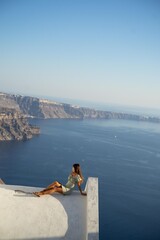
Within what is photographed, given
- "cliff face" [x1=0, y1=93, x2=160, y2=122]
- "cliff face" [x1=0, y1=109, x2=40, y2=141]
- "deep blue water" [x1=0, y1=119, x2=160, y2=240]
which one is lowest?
"deep blue water" [x1=0, y1=119, x2=160, y2=240]

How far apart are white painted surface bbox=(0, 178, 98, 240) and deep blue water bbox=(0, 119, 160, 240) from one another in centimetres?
1912

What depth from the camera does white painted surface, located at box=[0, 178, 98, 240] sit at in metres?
5.63

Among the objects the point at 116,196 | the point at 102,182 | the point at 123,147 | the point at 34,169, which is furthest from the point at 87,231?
the point at 123,147

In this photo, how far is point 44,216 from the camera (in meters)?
5.98

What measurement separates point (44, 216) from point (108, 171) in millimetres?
41449

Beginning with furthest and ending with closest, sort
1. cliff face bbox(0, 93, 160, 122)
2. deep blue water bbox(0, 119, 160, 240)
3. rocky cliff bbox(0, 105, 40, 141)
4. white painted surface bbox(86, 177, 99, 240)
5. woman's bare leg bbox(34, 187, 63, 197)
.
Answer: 1. cliff face bbox(0, 93, 160, 122)
2. rocky cliff bbox(0, 105, 40, 141)
3. deep blue water bbox(0, 119, 160, 240)
4. woman's bare leg bbox(34, 187, 63, 197)
5. white painted surface bbox(86, 177, 99, 240)

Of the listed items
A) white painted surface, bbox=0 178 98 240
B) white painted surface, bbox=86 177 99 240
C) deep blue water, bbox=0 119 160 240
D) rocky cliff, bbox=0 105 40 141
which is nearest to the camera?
white painted surface, bbox=86 177 99 240

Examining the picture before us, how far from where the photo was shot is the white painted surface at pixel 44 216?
5.63 meters

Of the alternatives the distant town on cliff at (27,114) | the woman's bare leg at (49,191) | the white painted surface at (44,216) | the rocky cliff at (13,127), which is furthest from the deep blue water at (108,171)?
the white painted surface at (44,216)

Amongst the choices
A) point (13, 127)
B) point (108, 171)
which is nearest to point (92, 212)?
point (108, 171)

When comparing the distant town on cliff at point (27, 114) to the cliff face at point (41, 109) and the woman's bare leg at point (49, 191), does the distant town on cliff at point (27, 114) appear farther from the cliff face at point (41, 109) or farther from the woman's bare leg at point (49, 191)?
the woman's bare leg at point (49, 191)

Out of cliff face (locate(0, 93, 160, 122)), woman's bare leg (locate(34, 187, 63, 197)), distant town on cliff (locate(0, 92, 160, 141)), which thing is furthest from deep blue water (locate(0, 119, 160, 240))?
cliff face (locate(0, 93, 160, 122))

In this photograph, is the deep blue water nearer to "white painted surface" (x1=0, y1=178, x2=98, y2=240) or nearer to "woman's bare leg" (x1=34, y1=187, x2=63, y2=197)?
"woman's bare leg" (x1=34, y1=187, x2=63, y2=197)

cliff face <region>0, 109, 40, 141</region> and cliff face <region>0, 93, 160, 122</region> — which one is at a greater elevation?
cliff face <region>0, 93, 160, 122</region>
